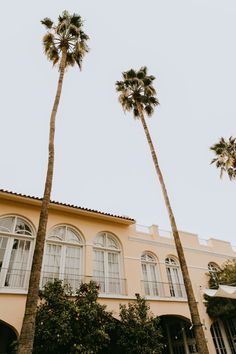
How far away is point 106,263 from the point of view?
551 inches

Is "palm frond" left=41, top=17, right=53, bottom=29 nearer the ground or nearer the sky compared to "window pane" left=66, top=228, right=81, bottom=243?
nearer the sky

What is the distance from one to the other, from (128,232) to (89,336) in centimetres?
674

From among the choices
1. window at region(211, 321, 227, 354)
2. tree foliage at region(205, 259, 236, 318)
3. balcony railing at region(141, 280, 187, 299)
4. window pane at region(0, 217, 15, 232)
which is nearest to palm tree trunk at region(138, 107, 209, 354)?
balcony railing at region(141, 280, 187, 299)

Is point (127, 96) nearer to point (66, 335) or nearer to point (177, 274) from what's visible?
point (177, 274)

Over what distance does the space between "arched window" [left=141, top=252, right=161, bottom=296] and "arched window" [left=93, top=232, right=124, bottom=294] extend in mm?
1679

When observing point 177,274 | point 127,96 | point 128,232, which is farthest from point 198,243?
point 127,96

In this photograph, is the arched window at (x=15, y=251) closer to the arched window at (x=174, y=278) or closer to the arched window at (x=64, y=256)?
the arched window at (x=64, y=256)

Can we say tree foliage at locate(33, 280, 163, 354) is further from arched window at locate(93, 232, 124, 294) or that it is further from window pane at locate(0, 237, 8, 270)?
window pane at locate(0, 237, 8, 270)

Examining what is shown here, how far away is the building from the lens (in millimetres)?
11727

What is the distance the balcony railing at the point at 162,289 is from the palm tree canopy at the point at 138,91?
10.7m

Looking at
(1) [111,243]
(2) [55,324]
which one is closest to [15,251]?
(2) [55,324]

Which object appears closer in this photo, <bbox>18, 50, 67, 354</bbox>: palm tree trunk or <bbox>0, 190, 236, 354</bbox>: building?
<bbox>18, 50, 67, 354</bbox>: palm tree trunk

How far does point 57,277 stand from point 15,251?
222 cm

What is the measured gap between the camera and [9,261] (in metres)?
11.5
